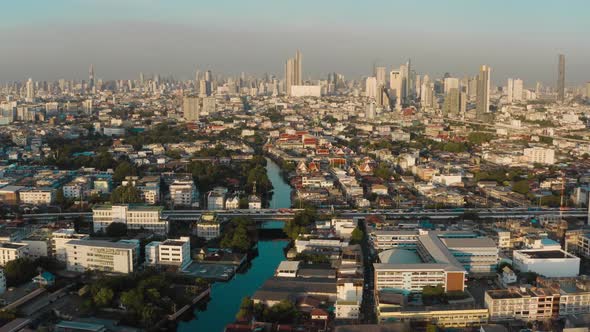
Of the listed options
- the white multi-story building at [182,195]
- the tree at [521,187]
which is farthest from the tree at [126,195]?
the tree at [521,187]

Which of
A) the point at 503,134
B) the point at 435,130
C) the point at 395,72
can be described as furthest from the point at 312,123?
the point at 395,72

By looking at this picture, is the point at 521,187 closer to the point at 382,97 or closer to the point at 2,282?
the point at 2,282

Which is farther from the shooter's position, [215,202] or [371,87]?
[371,87]

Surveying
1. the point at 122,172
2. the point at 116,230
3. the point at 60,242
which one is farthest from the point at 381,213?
the point at 122,172

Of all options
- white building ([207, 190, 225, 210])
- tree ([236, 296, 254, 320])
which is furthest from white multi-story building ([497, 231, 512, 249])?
white building ([207, 190, 225, 210])

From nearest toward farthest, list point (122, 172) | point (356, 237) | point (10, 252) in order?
1. point (10, 252)
2. point (356, 237)
3. point (122, 172)

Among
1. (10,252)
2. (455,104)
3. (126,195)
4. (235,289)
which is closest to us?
(235,289)

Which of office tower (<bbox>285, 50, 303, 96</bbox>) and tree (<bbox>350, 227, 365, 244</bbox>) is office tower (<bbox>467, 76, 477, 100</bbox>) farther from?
tree (<bbox>350, 227, 365, 244</bbox>)
